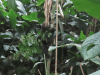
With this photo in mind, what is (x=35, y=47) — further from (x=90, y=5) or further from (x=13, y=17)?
(x=90, y=5)

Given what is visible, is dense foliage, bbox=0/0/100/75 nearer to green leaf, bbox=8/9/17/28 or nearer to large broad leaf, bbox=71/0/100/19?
green leaf, bbox=8/9/17/28

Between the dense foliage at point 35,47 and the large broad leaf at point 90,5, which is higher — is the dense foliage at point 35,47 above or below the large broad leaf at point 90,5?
below

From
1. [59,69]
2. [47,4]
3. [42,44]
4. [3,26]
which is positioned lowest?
[59,69]

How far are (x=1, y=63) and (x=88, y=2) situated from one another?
58 cm

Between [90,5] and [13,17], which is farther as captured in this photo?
[13,17]

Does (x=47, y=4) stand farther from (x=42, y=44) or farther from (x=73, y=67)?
(x=73, y=67)

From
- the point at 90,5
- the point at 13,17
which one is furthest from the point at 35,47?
the point at 90,5

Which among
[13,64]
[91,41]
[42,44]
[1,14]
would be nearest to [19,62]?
[13,64]

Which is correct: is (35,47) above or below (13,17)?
below

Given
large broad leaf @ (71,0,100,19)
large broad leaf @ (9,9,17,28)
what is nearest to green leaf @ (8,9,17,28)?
large broad leaf @ (9,9,17,28)

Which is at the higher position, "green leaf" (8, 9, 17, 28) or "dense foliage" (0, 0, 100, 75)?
"green leaf" (8, 9, 17, 28)

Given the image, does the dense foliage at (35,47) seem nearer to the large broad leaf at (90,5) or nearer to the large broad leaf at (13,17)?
the large broad leaf at (13,17)

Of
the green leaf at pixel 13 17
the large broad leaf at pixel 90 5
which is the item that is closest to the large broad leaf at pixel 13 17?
the green leaf at pixel 13 17

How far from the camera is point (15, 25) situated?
0.67 m
